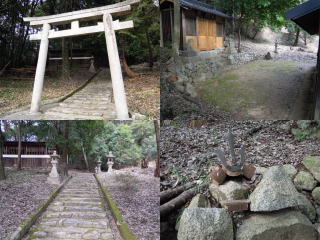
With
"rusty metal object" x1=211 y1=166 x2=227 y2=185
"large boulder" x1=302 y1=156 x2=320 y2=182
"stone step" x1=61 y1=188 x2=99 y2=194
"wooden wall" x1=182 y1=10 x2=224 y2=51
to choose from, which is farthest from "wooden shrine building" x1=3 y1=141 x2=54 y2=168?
"large boulder" x1=302 y1=156 x2=320 y2=182

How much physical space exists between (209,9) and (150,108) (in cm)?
216

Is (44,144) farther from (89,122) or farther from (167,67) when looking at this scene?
(167,67)

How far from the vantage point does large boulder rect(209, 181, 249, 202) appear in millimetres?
3312

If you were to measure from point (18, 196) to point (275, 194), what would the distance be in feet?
13.9

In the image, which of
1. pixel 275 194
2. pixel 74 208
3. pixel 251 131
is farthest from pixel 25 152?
pixel 275 194

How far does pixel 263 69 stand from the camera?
165 inches

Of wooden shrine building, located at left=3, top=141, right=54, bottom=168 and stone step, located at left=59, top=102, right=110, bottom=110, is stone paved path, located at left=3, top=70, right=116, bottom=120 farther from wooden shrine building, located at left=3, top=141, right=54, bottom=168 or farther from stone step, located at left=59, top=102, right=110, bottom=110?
wooden shrine building, located at left=3, top=141, right=54, bottom=168

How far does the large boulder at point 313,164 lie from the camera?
346cm

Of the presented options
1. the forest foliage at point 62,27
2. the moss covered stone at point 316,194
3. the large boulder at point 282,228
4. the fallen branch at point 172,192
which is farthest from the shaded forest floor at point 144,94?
the moss covered stone at point 316,194

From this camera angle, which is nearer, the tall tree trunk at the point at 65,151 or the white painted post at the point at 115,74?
the white painted post at the point at 115,74

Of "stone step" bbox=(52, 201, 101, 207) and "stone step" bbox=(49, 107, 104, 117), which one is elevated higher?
"stone step" bbox=(49, 107, 104, 117)

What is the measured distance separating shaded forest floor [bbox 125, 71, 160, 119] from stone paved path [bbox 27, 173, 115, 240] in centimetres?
212

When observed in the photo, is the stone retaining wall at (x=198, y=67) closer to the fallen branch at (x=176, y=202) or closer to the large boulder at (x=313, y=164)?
the fallen branch at (x=176, y=202)

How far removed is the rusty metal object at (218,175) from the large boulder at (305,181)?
3.80ft
